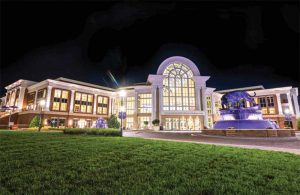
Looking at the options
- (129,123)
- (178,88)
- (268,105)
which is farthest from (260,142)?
(268,105)

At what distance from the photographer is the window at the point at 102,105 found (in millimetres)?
53125

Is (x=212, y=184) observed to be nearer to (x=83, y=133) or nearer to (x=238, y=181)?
(x=238, y=181)

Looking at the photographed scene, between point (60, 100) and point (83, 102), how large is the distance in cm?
706

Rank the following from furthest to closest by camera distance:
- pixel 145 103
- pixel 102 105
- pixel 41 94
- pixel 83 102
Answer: pixel 102 105 → pixel 145 103 → pixel 83 102 → pixel 41 94

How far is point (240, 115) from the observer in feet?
77.0

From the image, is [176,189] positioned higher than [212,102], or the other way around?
[212,102]

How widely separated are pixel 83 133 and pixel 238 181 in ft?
59.5

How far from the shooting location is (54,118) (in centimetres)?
4106

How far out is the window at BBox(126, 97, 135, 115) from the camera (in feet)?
172

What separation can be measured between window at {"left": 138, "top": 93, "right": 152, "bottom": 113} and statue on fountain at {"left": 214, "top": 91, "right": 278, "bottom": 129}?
27678mm

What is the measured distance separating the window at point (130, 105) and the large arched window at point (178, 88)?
39.0 ft

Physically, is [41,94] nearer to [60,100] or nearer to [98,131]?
[60,100]

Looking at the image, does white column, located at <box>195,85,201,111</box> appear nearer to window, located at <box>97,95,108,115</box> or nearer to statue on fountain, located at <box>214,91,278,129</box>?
statue on fountain, located at <box>214,91,278,129</box>

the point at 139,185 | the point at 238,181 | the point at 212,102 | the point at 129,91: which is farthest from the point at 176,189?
the point at 212,102
